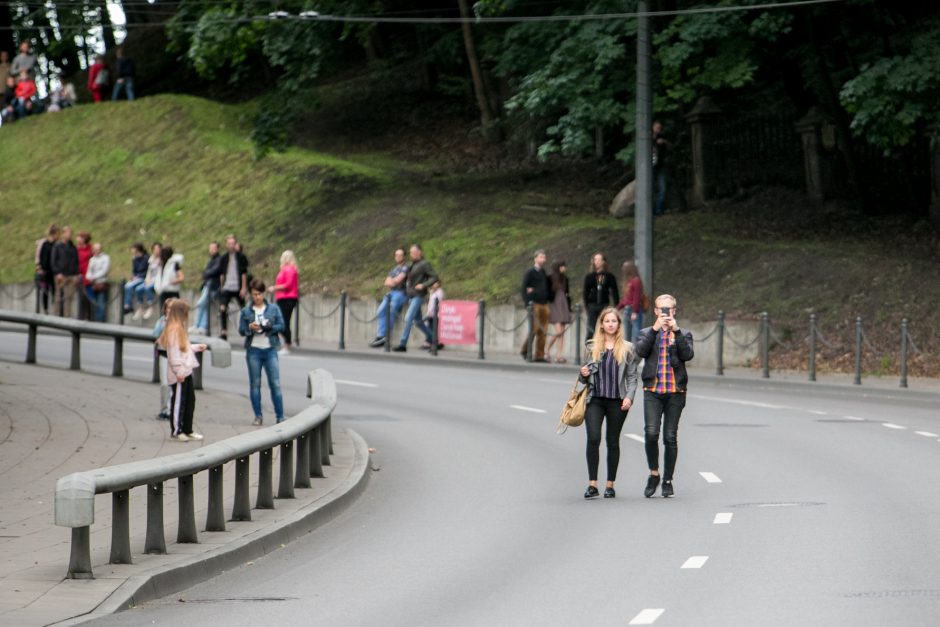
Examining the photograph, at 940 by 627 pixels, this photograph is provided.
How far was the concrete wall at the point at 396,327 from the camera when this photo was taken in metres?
30.7

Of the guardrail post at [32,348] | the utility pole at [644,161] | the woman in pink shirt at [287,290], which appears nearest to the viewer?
the guardrail post at [32,348]

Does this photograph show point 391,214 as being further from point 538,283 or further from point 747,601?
point 747,601

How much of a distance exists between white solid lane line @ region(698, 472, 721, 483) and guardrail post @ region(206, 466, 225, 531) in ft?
18.3

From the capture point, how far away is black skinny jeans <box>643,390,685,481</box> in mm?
15125

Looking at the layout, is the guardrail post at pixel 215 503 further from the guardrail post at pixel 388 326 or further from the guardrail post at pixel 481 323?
the guardrail post at pixel 388 326

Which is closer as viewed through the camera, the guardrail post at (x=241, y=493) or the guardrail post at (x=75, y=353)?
the guardrail post at (x=241, y=493)

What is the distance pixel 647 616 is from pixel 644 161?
70.7 feet

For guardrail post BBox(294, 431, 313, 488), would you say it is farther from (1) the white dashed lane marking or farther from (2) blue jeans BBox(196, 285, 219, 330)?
(2) blue jeans BBox(196, 285, 219, 330)

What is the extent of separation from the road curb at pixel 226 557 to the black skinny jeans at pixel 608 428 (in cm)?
204

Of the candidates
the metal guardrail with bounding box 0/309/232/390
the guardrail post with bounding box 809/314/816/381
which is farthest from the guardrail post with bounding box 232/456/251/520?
the guardrail post with bounding box 809/314/816/381

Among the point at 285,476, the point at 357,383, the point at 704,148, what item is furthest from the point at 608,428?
the point at 704,148

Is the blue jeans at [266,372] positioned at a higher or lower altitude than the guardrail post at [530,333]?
lower

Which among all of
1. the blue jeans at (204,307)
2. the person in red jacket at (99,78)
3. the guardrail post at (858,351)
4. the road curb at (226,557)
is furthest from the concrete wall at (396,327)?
the road curb at (226,557)

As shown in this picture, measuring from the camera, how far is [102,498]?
1380 centimetres
